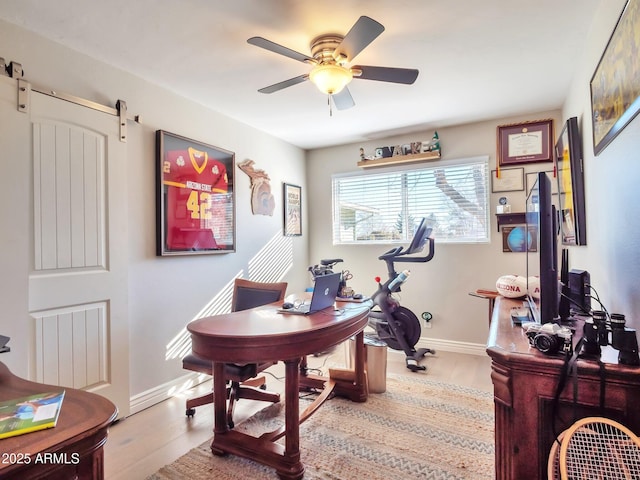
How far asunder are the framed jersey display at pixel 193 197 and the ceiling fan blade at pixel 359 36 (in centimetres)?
159

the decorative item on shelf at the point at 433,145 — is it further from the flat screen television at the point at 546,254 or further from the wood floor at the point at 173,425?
the flat screen television at the point at 546,254

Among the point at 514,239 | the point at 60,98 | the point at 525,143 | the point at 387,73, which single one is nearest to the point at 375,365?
the point at 514,239

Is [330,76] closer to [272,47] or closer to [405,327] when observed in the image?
[272,47]

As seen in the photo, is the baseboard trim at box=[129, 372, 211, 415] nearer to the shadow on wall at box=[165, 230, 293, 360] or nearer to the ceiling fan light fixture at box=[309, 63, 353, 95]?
the shadow on wall at box=[165, 230, 293, 360]

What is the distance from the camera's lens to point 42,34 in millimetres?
2006

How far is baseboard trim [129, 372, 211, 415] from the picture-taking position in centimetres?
249

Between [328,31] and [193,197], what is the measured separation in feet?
5.62

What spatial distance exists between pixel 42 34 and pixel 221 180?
5.10ft

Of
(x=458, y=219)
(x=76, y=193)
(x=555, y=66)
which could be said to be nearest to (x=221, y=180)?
(x=76, y=193)

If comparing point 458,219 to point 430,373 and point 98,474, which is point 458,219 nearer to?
point 430,373

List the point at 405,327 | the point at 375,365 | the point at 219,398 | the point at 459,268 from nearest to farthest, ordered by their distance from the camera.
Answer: the point at 219,398 → the point at 375,365 → the point at 405,327 → the point at 459,268

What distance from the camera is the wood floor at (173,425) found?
188 cm

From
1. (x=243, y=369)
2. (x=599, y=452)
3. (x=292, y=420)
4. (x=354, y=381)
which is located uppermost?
(x=599, y=452)

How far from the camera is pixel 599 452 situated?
0.96 m
